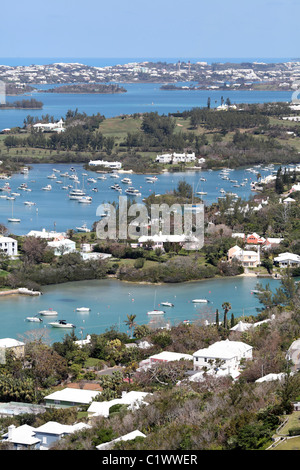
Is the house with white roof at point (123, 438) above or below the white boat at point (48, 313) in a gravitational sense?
above

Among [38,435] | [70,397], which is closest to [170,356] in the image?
[70,397]

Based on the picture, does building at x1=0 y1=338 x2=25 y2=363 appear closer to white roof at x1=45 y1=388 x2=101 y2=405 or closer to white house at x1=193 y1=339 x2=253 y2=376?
white roof at x1=45 y1=388 x2=101 y2=405

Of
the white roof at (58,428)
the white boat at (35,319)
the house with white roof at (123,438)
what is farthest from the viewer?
the white boat at (35,319)

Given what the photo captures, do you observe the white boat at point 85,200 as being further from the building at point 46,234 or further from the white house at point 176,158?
the white house at point 176,158

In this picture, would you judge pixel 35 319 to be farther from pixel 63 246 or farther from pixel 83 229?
pixel 83 229

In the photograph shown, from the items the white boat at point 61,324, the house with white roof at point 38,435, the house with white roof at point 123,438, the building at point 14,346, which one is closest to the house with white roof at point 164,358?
the building at point 14,346

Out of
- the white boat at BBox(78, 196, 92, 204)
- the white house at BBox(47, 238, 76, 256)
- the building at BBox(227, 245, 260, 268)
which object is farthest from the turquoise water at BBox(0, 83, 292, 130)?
the building at BBox(227, 245, 260, 268)
